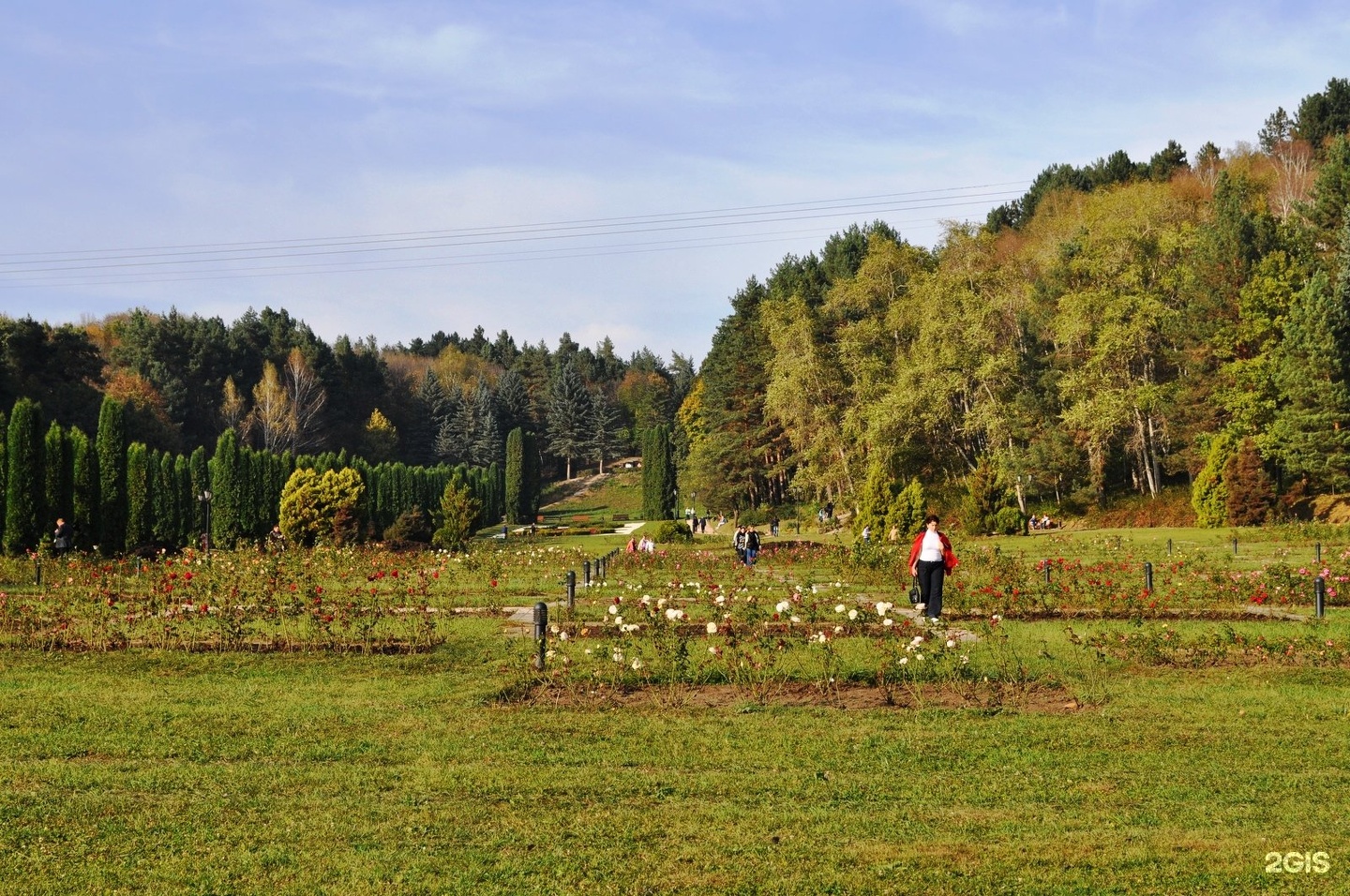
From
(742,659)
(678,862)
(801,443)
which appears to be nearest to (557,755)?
(678,862)

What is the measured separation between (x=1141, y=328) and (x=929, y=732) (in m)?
42.6

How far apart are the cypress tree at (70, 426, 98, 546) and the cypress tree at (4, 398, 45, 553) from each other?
46.6 inches

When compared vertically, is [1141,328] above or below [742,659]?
above

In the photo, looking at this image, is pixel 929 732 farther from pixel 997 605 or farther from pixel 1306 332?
pixel 1306 332

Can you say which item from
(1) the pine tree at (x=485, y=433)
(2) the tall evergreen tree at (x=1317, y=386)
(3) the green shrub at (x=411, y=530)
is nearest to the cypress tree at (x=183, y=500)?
(3) the green shrub at (x=411, y=530)

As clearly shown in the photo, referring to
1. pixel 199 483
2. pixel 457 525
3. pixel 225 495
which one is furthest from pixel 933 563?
pixel 199 483

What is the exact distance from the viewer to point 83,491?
111ft

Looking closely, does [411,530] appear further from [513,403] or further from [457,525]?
[513,403]

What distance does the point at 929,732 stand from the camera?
9344 millimetres

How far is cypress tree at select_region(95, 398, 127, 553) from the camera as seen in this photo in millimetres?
34938

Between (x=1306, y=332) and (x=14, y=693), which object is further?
(x=1306, y=332)

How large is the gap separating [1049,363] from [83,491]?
38.7 metres

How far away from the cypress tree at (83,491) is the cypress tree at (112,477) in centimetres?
44

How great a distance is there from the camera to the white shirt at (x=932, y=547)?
1556 centimetres
